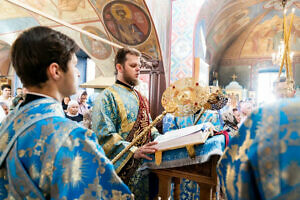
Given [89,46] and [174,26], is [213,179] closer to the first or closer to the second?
[174,26]

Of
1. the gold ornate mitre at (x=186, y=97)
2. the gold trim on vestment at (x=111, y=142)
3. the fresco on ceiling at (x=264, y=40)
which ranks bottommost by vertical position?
the gold trim on vestment at (x=111, y=142)

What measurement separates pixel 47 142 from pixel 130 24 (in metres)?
5.99

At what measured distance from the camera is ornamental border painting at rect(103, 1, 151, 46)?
5.95m

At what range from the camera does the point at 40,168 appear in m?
0.77

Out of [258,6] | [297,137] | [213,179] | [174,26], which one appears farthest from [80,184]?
[258,6]

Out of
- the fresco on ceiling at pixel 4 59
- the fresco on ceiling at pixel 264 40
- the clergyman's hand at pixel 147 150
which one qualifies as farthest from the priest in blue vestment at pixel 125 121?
the fresco on ceiling at pixel 264 40

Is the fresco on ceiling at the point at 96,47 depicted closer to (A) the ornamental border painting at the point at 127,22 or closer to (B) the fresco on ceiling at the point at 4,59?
(A) the ornamental border painting at the point at 127,22

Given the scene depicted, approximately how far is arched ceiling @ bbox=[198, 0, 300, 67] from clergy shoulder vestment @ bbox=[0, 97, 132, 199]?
8466 mm

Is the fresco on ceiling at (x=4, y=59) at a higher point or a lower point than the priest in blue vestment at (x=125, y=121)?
higher

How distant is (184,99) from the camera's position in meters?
1.66

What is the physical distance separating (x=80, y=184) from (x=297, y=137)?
0.66 m

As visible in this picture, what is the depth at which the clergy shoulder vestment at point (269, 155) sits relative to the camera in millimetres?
486

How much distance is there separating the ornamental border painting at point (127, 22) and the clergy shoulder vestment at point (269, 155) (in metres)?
5.74

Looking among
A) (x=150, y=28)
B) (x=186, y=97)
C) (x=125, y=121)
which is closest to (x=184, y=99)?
(x=186, y=97)
